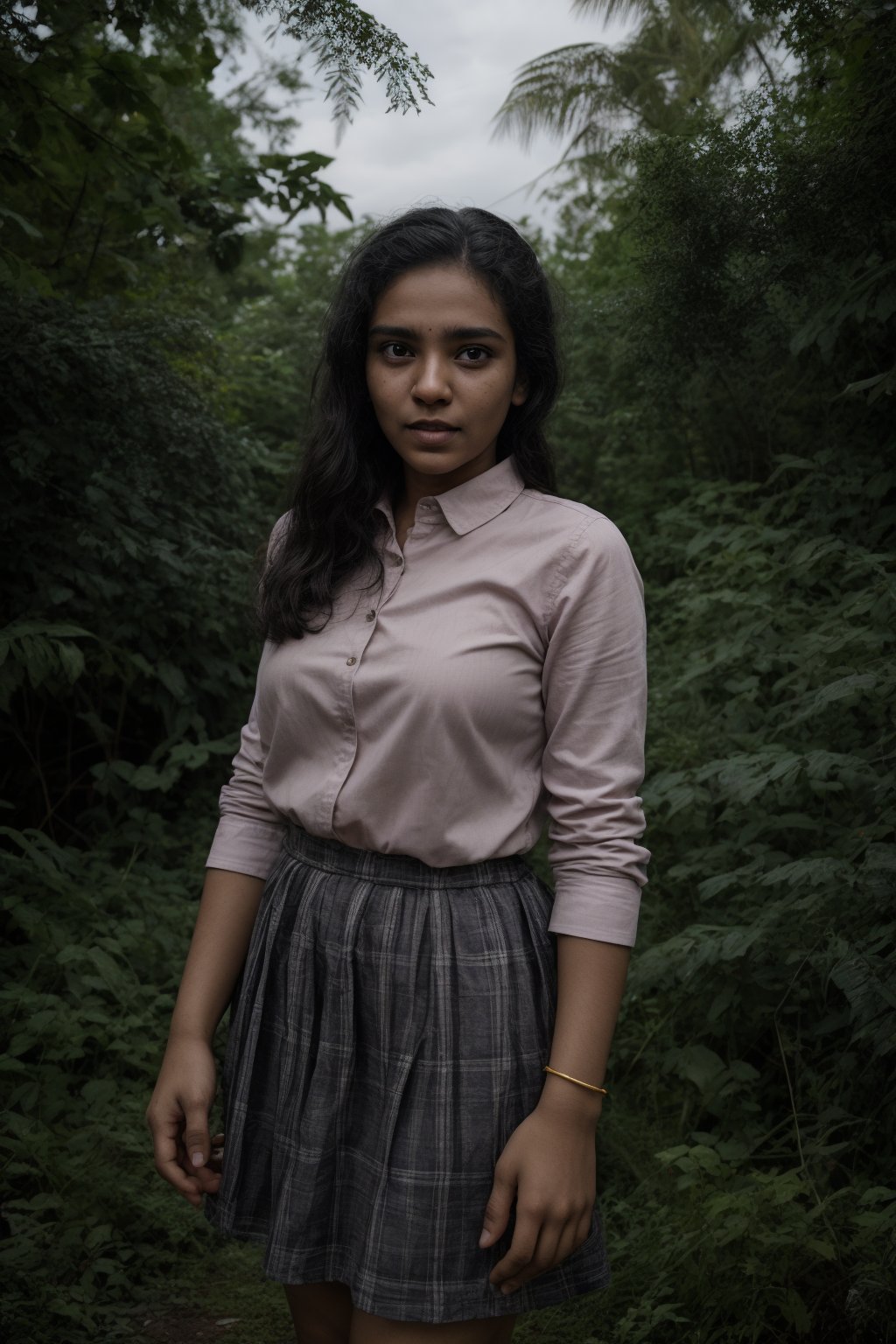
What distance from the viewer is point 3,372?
4.07 meters

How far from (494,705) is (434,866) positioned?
9.5 inches

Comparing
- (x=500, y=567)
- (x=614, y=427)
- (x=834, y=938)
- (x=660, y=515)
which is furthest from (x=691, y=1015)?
(x=614, y=427)

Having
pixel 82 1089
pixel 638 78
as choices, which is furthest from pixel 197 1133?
pixel 638 78

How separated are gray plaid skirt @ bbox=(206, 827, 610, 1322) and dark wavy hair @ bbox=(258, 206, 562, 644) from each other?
0.39 m

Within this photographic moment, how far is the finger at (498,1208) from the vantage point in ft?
4.60

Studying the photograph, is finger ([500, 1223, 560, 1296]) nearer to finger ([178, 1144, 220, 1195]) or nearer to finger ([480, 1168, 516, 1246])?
finger ([480, 1168, 516, 1246])

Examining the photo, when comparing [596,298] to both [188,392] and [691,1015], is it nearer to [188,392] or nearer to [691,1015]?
[188,392]

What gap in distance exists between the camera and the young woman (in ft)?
4.75

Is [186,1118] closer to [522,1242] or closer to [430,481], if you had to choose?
[522,1242]

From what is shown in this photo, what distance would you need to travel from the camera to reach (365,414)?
1.82 m

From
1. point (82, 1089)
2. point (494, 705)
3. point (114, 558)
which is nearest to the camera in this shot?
point (494, 705)

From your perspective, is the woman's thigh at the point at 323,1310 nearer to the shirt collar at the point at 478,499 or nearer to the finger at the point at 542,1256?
the finger at the point at 542,1256

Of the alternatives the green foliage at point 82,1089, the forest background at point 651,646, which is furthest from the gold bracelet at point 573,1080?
the green foliage at point 82,1089

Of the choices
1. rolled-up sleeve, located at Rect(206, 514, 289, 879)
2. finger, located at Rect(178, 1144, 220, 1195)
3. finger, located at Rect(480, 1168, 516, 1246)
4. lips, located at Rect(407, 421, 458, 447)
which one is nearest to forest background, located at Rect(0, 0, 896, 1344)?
lips, located at Rect(407, 421, 458, 447)
